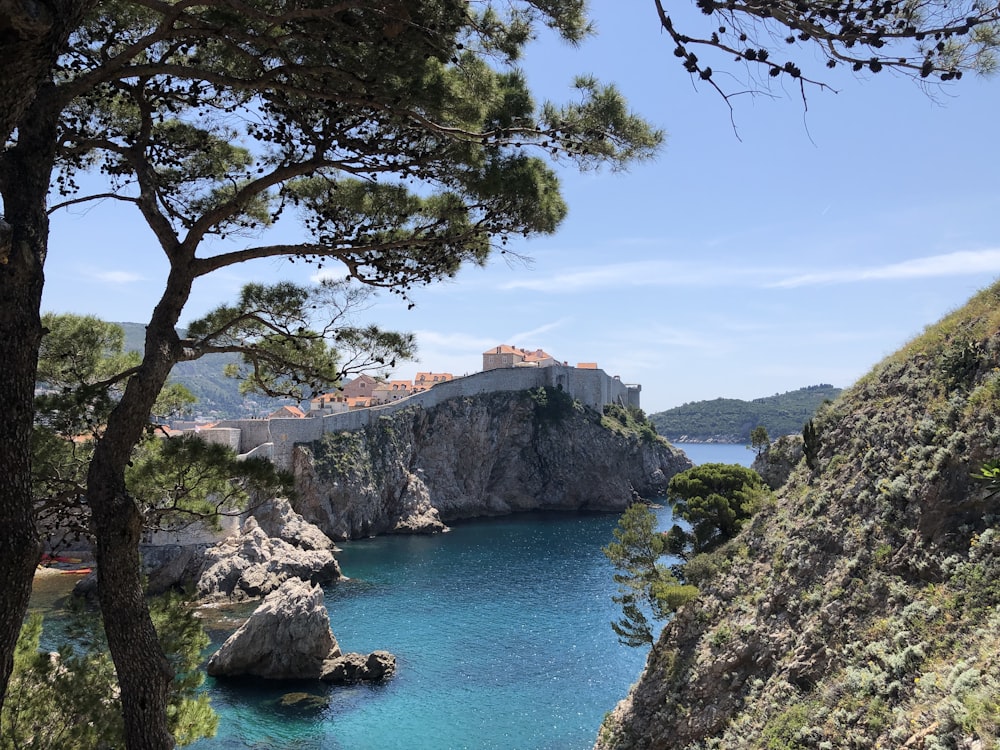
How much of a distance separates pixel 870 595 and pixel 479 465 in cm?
Result: 4907

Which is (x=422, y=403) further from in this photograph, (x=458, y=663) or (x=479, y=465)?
(x=458, y=663)

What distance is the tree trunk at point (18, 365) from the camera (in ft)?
11.9

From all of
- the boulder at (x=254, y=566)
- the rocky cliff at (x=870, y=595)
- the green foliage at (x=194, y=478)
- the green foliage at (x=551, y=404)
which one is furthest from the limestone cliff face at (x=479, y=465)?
the green foliage at (x=194, y=478)

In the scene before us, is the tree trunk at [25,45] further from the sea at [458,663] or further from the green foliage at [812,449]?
the sea at [458,663]

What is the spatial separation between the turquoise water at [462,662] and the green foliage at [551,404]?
21.8 m

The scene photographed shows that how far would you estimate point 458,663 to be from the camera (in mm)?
21531

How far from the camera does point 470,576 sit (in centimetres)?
3375

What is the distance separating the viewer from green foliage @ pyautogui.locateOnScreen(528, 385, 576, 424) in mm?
60281

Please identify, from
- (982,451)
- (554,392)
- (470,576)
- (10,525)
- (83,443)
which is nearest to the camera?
(10,525)

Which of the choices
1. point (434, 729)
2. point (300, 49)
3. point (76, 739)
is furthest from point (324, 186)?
point (434, 729)

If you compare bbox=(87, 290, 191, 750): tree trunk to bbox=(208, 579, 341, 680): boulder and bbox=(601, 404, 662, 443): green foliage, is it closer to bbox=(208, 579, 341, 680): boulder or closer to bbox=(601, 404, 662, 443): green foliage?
bbox=(208, 579, 341, 680): boulder

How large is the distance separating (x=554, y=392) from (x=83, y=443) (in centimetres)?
5625

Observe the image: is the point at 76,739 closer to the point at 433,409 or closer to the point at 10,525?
the point at 10,525

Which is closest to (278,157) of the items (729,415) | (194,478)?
(194,478)
